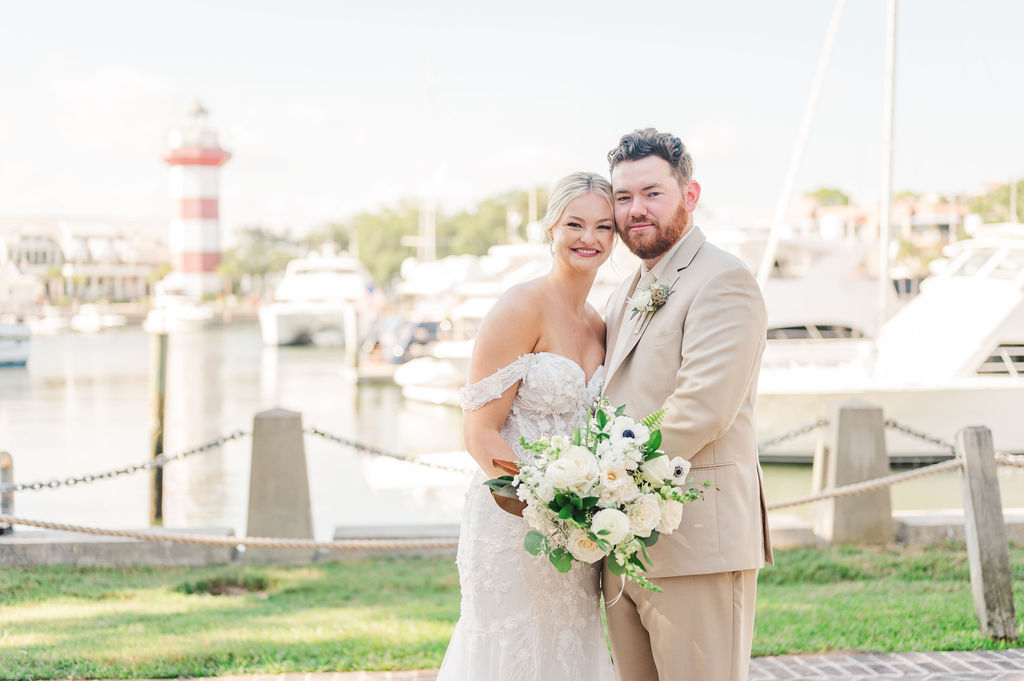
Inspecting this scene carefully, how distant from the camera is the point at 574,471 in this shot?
2.87 metres

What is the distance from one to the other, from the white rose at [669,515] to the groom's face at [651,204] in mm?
892

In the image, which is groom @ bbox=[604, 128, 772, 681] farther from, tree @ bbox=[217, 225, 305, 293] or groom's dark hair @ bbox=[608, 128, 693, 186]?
tree @ bbox=[217, 225, 305, 293]

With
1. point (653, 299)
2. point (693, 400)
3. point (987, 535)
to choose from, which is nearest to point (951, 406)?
point (987, 535)

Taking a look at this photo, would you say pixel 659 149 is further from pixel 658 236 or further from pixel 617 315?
pixel 617 315

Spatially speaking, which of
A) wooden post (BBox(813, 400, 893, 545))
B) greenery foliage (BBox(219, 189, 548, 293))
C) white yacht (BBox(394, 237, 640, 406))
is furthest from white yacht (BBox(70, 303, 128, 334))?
wooden post (BBox(813, 400, 893, 545))

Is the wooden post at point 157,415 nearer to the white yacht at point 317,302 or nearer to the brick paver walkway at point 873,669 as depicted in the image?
the brick paver walkway at point 873,669

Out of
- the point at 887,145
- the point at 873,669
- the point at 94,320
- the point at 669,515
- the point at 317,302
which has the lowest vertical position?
the point at 94,320

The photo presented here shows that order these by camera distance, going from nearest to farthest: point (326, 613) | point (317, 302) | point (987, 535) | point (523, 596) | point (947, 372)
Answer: point (523, 596) → point (987, 535) → point (326, 613) → point (947, 372) → point (317, 302)

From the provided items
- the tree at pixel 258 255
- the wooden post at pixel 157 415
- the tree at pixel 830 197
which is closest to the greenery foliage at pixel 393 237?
the tree at pixel 258 255

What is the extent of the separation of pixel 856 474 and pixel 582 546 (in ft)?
18.9

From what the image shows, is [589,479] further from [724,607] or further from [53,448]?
[53,448]

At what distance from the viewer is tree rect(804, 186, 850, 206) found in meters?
112

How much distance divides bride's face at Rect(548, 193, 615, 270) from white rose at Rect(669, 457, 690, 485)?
2.92ft

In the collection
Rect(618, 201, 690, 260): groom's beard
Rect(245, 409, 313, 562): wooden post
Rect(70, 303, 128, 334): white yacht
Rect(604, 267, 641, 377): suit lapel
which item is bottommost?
Rect(70, 303, 128, 334): white yacht
